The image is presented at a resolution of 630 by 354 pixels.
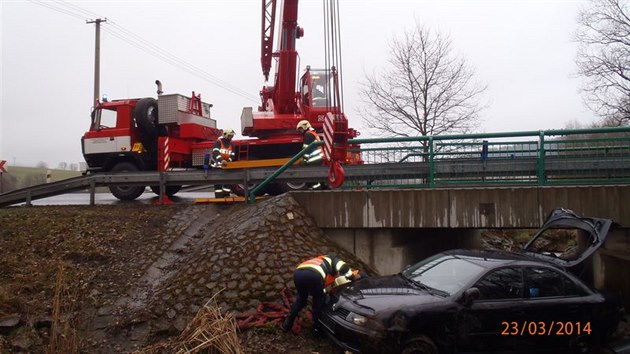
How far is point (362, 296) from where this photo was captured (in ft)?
18.3

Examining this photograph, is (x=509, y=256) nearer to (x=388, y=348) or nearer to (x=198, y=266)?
(x=388, y=348)

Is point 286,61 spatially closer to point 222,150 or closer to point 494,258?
point 222,150

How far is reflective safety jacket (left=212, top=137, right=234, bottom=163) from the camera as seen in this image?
459 inches

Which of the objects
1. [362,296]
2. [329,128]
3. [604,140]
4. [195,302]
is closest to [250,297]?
[195,302]

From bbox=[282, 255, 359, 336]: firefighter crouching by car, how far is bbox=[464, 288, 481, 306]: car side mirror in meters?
1.66

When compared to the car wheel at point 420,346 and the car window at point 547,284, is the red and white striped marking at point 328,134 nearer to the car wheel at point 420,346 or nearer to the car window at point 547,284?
the car window at point 547,284

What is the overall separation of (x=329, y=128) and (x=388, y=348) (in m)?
4.85

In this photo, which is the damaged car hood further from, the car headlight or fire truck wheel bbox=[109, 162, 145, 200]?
fire truck wheel bbox=[109, 162, 145, 200]

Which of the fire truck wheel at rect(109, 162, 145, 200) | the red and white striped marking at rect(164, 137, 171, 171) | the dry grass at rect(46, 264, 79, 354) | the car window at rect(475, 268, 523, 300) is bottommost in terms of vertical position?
the dry grass at rect(46, 264, 79, 354)

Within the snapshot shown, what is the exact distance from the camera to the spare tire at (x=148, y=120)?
42.5 ft

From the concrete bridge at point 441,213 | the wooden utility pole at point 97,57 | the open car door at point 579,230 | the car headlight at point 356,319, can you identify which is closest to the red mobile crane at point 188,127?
the concrete bridge at point 441,213

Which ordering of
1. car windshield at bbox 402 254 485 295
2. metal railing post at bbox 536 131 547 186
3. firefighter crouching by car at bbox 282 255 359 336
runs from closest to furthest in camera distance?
car windshield at bbox 402 254 485 295 → firefighter crouching by car at bbox 282 255 359 336 → metal railing post at bbox 536 131 547 186

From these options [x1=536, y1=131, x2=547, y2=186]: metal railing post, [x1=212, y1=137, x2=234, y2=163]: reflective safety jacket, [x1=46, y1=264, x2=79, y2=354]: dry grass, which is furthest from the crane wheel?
[x1=46, y1=264, x2=79, y2=354]: dry grass
